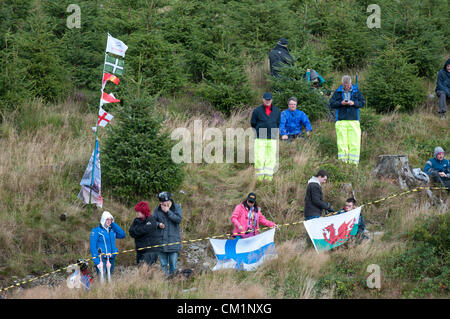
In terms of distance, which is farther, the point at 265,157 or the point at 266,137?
the point at 265,157

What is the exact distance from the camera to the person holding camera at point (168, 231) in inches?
386

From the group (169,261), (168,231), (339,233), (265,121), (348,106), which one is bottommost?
(169,261)

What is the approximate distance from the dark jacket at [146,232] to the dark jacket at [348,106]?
5934 mm

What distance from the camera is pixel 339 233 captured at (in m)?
10.5

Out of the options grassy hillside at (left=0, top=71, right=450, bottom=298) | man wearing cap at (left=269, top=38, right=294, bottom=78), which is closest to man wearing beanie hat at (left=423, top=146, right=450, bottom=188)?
grassy hillside at (left=0, top=71, right=450, bottom=298)

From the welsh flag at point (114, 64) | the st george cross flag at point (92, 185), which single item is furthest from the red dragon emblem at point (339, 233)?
the welsh flag at point (114, 64)

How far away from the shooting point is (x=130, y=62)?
16.2m

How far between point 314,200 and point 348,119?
3688mm

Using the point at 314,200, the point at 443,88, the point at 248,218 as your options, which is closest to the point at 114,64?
the point at 248,218

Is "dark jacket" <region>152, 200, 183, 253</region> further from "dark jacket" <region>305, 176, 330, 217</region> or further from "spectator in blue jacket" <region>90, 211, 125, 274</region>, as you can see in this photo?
"dark jacket" <region>305, 176, 330, 217</region>

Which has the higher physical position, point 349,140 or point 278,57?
point 278,57

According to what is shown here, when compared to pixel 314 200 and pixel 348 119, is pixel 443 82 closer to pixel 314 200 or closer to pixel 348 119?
→ pixel 348 119
